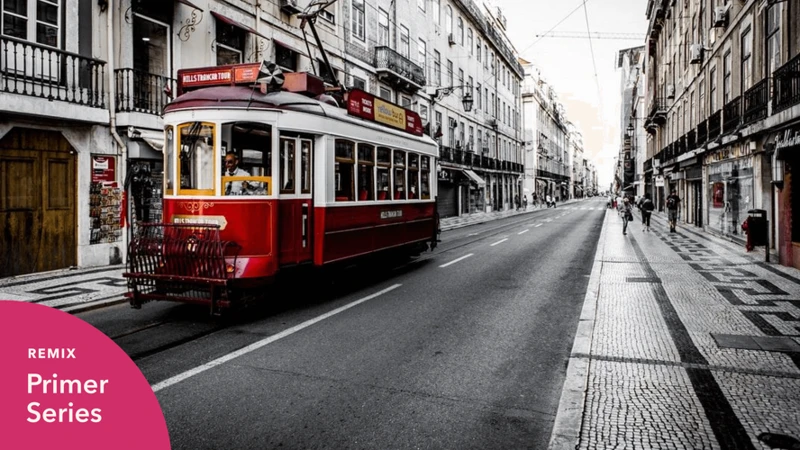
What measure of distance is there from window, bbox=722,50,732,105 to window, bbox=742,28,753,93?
1.87 meters

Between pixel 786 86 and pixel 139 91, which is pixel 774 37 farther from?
pixel 139 91

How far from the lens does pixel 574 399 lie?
4.61m

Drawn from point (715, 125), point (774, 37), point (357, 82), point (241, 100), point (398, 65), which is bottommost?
point (241, 100)

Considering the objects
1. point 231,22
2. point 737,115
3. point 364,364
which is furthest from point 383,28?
point 364,364

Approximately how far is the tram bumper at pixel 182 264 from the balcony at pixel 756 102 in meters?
14.6

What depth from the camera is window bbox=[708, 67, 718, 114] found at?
72.6 ft

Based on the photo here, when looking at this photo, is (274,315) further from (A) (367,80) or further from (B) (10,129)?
(A) (367,80)

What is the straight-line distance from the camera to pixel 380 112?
10.8m

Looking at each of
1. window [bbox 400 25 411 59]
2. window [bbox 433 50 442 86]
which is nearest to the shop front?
window [bbox 400 25 411 59]

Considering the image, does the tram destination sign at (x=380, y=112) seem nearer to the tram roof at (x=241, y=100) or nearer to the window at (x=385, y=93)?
the tram roof at (x=241, y=100)

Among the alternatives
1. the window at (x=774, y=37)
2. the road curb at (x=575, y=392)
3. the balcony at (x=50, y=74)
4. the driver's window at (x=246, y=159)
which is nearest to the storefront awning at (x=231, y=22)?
the balcony at (x=50, y=74)

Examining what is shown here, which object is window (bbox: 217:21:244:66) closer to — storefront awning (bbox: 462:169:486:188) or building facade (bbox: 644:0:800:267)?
building facade (bbox: 644:0:800:267)

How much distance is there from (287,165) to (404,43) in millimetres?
26217

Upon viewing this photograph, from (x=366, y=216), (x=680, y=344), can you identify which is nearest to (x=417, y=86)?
(x=366, y=216)
